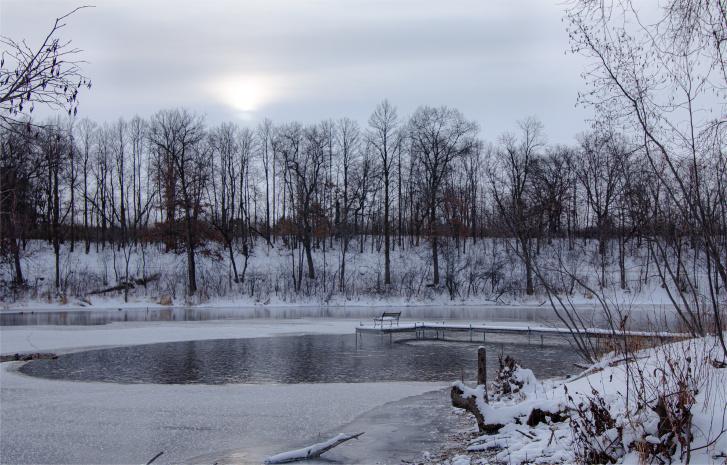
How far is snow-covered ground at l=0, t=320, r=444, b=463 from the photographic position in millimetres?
8602

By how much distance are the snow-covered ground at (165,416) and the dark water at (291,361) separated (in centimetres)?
90

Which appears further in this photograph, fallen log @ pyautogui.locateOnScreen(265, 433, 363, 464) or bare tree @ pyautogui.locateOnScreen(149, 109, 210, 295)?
bare tree @ pyautogui.locateOnScreen(149, 109, 210, 295)

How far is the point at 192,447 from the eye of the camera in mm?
8734

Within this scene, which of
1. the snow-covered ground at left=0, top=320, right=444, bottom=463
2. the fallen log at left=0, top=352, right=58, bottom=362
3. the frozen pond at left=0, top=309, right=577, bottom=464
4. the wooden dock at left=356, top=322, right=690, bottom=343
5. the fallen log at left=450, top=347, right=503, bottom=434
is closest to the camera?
the snow-covered ground at left=0, top=320, right=444, bottom=463

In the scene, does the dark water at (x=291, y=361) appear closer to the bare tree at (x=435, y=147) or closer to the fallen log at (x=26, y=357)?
the fallen log at (x=26, y=357)

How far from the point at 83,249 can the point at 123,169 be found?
1112 centimetres

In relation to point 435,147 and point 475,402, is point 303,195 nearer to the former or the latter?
point 435,147

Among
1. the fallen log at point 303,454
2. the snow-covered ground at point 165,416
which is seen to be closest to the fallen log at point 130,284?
the snow-covered ground at point 165,416

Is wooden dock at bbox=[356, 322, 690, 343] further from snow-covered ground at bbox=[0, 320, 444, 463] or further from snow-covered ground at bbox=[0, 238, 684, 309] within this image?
snow-covered ground at bbox=[0, 238, 684, 309]

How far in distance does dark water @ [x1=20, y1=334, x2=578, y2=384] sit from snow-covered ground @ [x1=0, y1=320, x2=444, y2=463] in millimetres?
903

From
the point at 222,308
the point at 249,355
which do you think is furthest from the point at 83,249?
the point at 249,355

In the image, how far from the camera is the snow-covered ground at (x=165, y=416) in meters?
8.60

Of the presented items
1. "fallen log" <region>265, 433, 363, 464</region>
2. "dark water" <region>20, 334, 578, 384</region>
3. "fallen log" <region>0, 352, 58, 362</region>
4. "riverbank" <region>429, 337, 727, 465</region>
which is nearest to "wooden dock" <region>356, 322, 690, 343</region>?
"dark water" <region>20, 334, 578, 384</region>

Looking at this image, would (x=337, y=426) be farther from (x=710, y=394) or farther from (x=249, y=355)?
(x=249, y=355)
